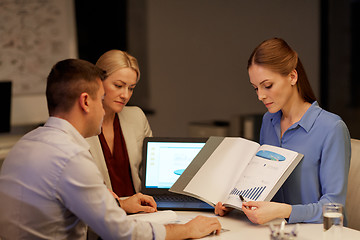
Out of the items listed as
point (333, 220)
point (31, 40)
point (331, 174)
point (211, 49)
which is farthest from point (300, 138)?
point (211, 49)

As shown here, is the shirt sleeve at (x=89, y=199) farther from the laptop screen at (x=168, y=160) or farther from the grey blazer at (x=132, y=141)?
the grey blazer at (x=132, y=141)

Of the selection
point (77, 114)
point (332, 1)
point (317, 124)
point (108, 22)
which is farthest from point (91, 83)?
point (332, 1)

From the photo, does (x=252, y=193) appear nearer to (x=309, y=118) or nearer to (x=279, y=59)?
(x=309, y=118)

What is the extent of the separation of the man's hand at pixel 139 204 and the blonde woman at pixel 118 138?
0.92 feet

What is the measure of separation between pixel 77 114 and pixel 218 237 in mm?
652

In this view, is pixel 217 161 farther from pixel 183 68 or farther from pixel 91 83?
pixel 183 68

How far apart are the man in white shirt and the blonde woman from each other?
660 millimetres

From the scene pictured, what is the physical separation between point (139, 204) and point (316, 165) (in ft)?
2.40

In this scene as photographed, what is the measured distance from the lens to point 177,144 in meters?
2.30

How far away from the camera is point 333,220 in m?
1.69

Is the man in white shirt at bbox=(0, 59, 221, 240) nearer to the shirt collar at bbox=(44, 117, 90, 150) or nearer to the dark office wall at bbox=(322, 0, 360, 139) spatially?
the shirt collar at bbox=(44, 117, 90, 150)

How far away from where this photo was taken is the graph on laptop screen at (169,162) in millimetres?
2281

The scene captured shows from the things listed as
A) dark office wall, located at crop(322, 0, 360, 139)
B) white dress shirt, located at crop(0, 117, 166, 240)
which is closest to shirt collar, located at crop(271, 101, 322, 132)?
white dress shirt, located at crop(0, 117, 166, 240)

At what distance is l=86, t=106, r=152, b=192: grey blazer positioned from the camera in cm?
239
